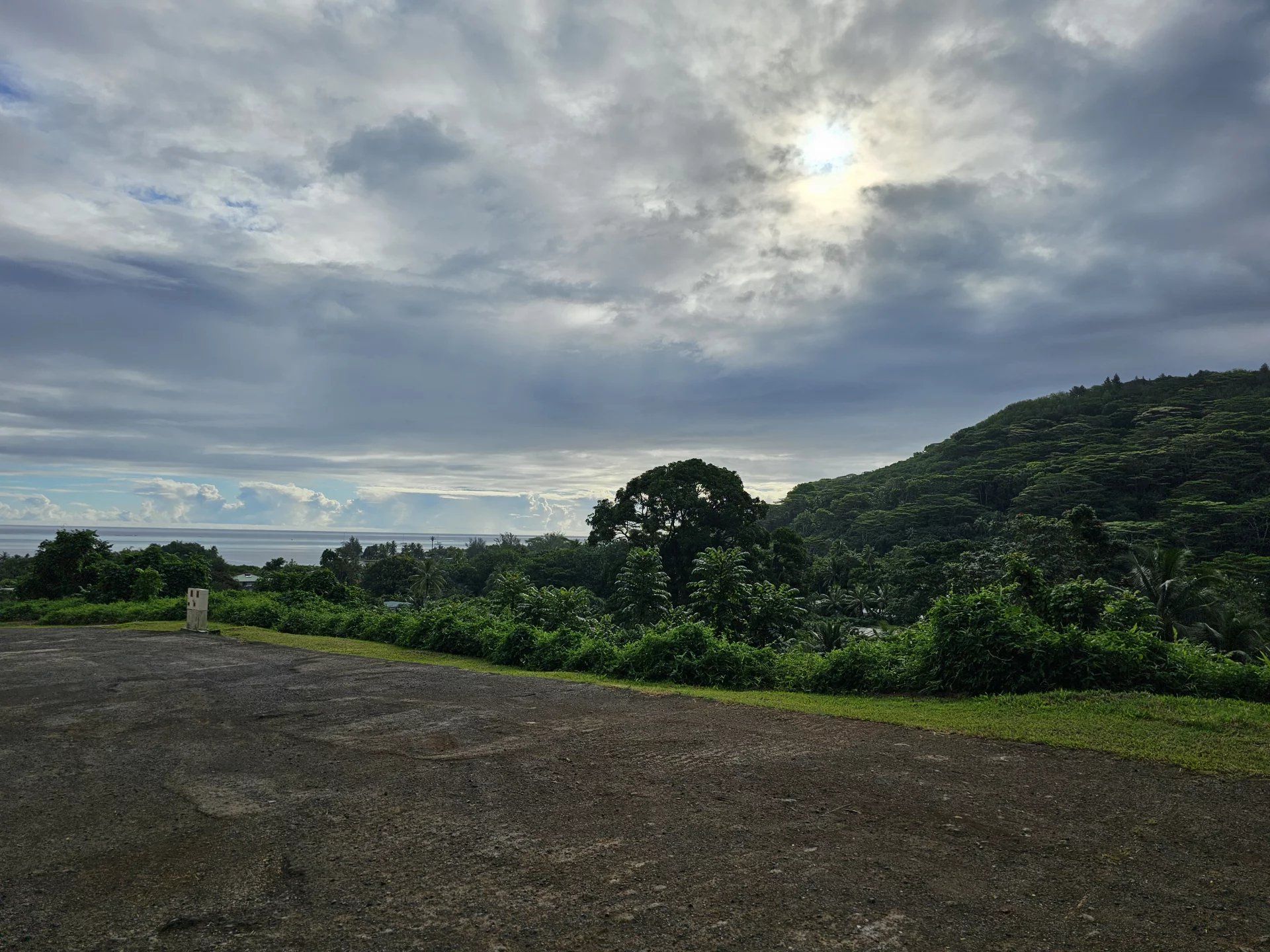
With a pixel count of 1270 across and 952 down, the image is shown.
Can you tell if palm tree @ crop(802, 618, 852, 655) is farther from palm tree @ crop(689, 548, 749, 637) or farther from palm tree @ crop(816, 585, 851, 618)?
palm tree @ crop(816, 585, 851, 618)

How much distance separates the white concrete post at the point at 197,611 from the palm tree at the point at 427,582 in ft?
110

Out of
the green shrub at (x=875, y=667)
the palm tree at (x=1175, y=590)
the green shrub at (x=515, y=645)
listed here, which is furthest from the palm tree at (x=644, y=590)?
the palm tree at (x=1175, y=590)

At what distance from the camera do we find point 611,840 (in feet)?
13.4

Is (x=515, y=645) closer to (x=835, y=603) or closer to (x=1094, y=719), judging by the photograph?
(x=1094, y=719)

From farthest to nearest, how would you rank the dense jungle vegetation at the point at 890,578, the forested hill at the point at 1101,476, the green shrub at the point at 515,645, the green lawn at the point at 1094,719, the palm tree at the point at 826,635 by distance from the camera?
the forested hill at the point at 1101,476 < the palm tree at the point at 826,635 < the green shrub at the point at 515,645 < the dense jungle vegetation at the point at 890,578 < the green lawn at the point at 1094,719

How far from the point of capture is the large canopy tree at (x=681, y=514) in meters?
39.5

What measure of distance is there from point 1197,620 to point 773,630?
21.5 metres

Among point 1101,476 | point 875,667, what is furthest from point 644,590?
point 1101,476

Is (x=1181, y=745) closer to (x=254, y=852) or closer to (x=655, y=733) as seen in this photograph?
(x=655, y=733)

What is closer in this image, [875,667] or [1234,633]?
[875,667]

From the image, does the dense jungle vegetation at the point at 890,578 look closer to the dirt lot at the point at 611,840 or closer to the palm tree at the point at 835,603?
the palm tree at the point at 835,603

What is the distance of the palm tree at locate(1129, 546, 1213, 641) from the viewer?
86.6 ft

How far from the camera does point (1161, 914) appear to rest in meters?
3.17

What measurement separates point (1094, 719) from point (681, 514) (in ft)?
112
